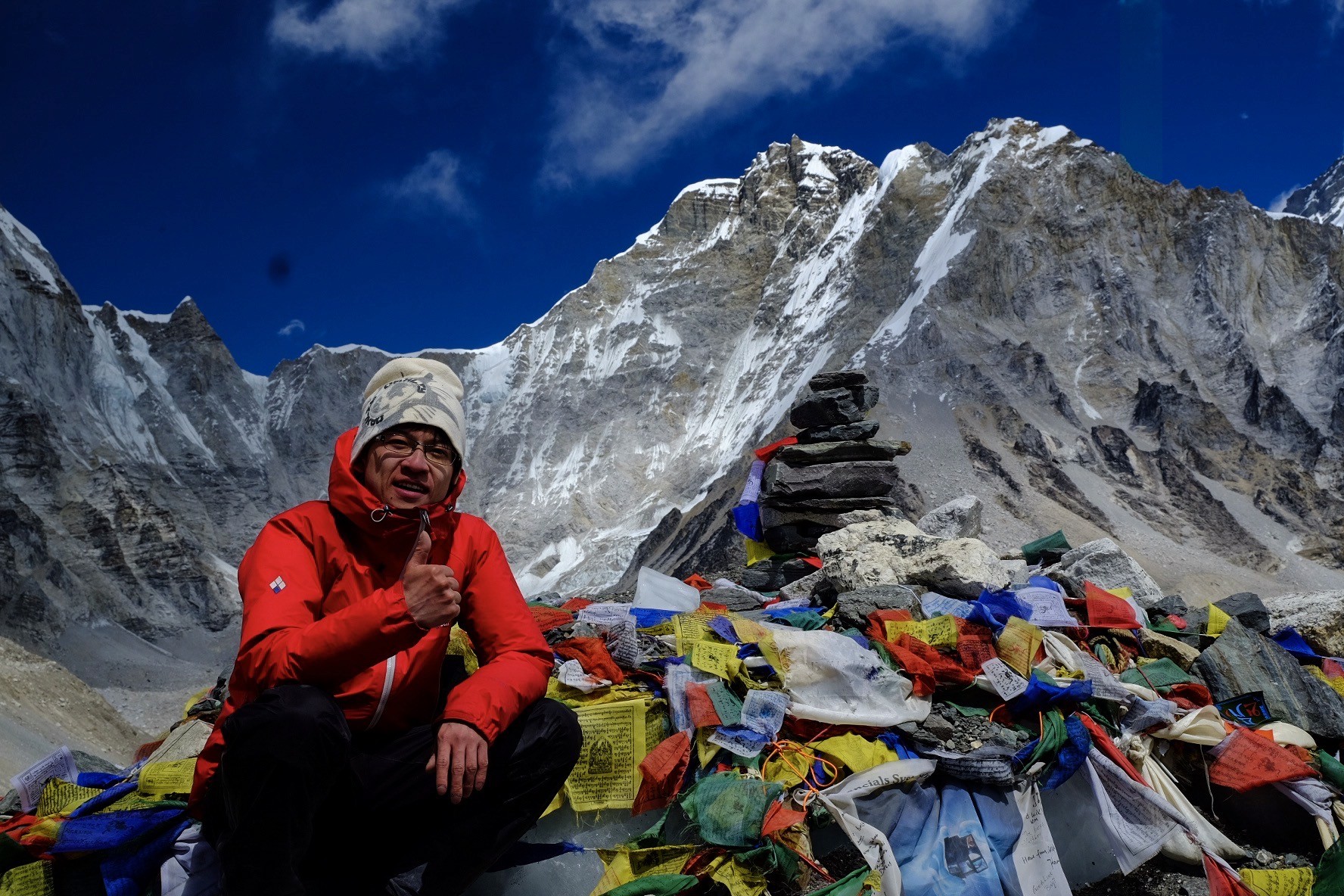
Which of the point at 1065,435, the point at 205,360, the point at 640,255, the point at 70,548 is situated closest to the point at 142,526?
the point at 70,548

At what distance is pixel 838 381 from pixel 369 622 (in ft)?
27.7

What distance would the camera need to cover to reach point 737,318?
7856cm

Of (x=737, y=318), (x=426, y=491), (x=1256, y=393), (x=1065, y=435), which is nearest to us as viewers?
(x=426, y=491)

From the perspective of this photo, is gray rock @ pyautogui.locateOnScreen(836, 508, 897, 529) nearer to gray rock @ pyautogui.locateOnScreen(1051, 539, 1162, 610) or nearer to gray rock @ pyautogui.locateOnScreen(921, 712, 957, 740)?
gray rock @ pyautogui.locateOnScreen(1051, 539, 1162, 610)

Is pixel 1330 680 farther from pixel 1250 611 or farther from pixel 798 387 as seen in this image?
pixel 798 387

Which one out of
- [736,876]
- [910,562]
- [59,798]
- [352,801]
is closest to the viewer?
[352,801]

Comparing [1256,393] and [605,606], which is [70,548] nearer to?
[605,606]

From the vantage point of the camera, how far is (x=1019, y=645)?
4.13 metres

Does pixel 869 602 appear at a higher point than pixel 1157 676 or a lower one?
higher

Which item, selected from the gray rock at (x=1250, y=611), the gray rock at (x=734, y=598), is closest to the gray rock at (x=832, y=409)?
the gray rock at (x=734, y=598)

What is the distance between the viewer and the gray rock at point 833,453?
9.34 meters

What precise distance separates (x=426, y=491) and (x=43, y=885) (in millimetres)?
1928

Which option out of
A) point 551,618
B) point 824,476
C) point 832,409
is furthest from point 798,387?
point 551,618

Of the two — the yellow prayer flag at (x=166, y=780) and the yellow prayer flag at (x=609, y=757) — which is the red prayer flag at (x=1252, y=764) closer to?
the yellow prayer flag at (x=609, y=757)
